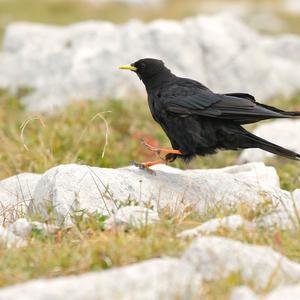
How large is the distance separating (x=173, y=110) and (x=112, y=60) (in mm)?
9825

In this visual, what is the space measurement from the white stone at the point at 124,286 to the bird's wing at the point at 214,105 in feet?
12.0

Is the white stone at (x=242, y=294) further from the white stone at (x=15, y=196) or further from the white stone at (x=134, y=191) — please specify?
the white stone at (x=15, y=196)

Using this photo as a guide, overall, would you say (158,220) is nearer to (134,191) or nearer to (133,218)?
(133,218)

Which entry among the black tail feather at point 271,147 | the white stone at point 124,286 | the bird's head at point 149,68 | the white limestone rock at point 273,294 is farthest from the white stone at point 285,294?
the bird's head at point 149,68

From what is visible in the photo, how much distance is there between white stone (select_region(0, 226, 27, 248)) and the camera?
5539mm

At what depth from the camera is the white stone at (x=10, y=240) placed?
5.54 meters

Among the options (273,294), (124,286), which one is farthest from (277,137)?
(124,286)

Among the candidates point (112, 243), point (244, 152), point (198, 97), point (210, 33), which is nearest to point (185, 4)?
point (210, 33)

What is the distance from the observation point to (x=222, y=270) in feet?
15.1

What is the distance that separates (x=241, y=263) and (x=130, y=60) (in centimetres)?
1321

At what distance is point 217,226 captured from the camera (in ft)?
18.0

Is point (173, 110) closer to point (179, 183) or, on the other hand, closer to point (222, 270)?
point (179, 183)

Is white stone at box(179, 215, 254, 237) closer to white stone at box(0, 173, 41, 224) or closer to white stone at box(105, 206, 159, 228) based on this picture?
white stone at box(105, 206, 159, 228)

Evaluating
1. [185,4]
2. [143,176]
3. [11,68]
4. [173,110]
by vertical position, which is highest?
[185,4]
